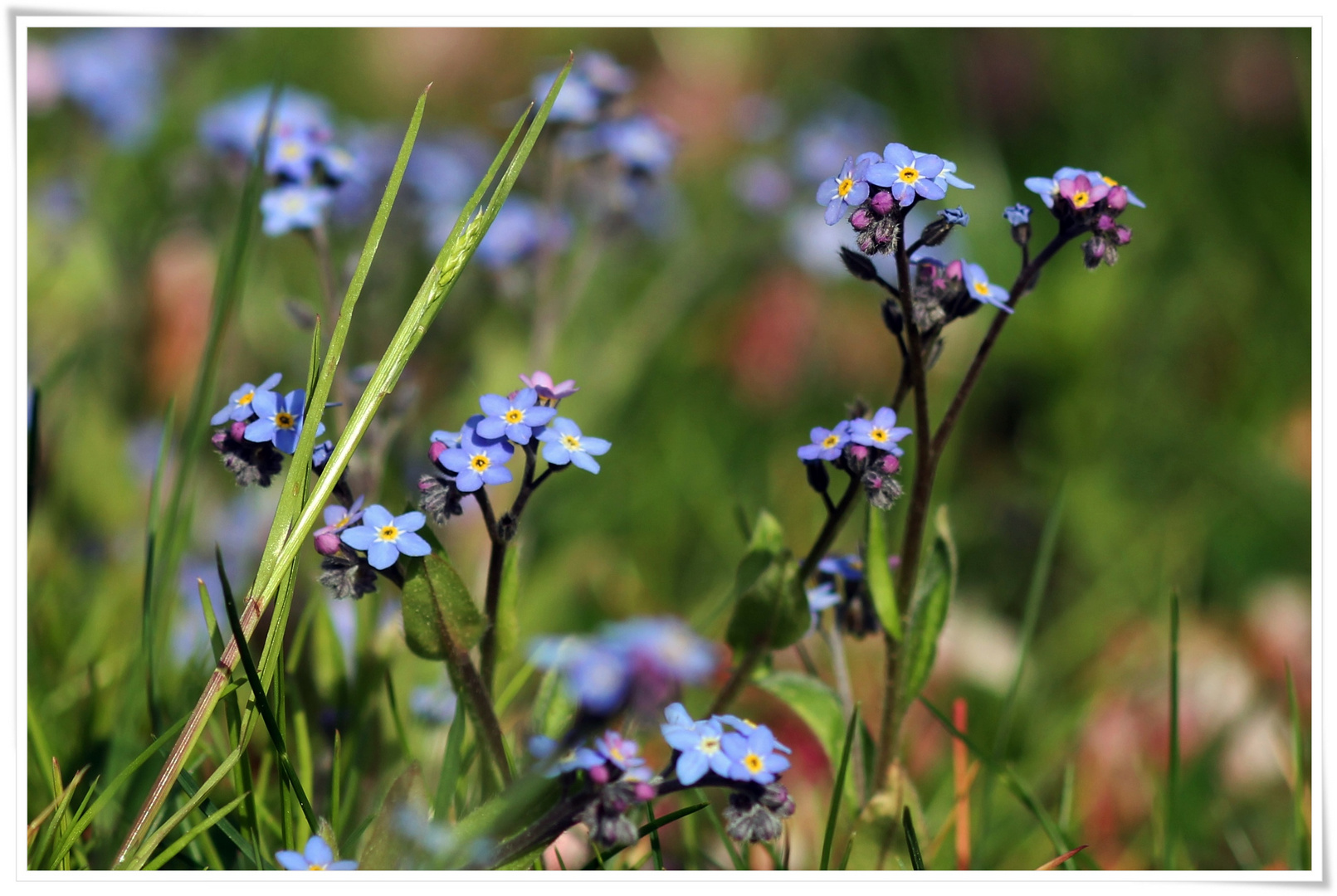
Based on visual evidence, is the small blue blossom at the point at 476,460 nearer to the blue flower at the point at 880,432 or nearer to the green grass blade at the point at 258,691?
the green grass blade at the point at 258,691

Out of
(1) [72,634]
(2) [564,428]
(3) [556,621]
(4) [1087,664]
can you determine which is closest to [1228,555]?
(4) [1087,664]

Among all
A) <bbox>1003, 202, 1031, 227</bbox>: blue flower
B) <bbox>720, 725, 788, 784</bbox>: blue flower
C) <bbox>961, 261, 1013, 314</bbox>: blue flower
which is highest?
<bbox>1003, 202, 1031, 227</bbox>: blue flower

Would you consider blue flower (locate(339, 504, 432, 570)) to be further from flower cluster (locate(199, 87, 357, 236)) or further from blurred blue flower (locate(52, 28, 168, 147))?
blurred blue flower (locate(52, 28, 168, 147))

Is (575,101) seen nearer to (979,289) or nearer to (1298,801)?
(979,289)

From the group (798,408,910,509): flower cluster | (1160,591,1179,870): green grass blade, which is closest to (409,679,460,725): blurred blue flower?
(798,408,910,509): flower cluster

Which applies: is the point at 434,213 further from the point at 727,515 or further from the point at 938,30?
the point at 938,30

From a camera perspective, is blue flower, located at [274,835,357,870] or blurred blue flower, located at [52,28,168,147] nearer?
blue flower, located at [274,835,357,870]
